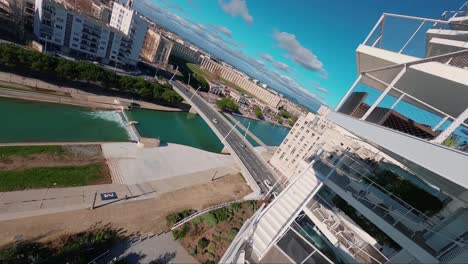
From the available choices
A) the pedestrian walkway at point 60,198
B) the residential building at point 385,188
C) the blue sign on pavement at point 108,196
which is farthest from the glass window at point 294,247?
the blue sign on pavement at point 108,196

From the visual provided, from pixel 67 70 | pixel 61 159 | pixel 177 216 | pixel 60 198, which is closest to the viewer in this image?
pixel 60 198

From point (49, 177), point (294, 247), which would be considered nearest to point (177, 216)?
point (49, 177)

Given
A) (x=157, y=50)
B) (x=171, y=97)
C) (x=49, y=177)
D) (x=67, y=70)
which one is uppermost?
(x=157, y=50)

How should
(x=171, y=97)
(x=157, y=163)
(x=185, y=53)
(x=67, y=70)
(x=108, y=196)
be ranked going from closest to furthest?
(x=108, y=196), (x=157, y=163), (x=67, y=70), (x=171, y=97), (x=185, y=53)

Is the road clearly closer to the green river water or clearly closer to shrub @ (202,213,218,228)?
the green river water

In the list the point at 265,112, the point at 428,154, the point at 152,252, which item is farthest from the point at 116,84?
the point at 265,112

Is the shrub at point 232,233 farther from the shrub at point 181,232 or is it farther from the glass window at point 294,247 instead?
the glass window at point 294,247

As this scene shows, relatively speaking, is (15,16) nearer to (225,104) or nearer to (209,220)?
(225,104)
